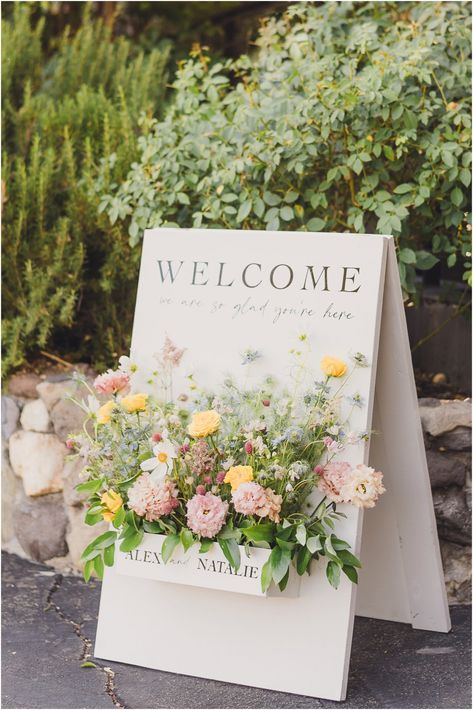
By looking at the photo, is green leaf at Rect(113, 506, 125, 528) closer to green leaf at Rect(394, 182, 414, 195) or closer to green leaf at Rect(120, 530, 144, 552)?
green leaf at Rect(120, 530, 144, 552)

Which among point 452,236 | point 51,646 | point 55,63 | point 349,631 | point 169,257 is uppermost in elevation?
point 55,63

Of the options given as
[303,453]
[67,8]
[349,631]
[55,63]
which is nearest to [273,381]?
[303,453]

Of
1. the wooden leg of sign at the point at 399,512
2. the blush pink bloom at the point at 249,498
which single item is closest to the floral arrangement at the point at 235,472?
the blush pink bloom at the point at 249,498

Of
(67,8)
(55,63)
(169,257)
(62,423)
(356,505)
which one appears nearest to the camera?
(356,505)

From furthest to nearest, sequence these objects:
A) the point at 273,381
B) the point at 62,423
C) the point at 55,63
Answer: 1. the point at 55,63
2. the point at 62,423
3. the point at 273,381

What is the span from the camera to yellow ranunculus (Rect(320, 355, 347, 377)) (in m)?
2.51

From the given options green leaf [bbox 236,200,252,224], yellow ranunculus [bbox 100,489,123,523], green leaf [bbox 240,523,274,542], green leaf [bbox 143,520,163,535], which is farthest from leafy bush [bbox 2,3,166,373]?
green leaf [bbox 240,523,274,542]

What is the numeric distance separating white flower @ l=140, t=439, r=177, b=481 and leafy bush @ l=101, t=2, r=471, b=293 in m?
1.18

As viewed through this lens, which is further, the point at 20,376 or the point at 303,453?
the point at 20,376

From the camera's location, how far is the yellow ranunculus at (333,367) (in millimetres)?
2508

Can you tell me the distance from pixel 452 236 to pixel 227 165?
1.01 metres

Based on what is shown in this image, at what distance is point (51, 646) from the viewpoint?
9.51 feet

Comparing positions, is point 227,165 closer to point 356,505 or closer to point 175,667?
Result: point 356,505

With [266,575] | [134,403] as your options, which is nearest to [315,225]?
[134,403]
